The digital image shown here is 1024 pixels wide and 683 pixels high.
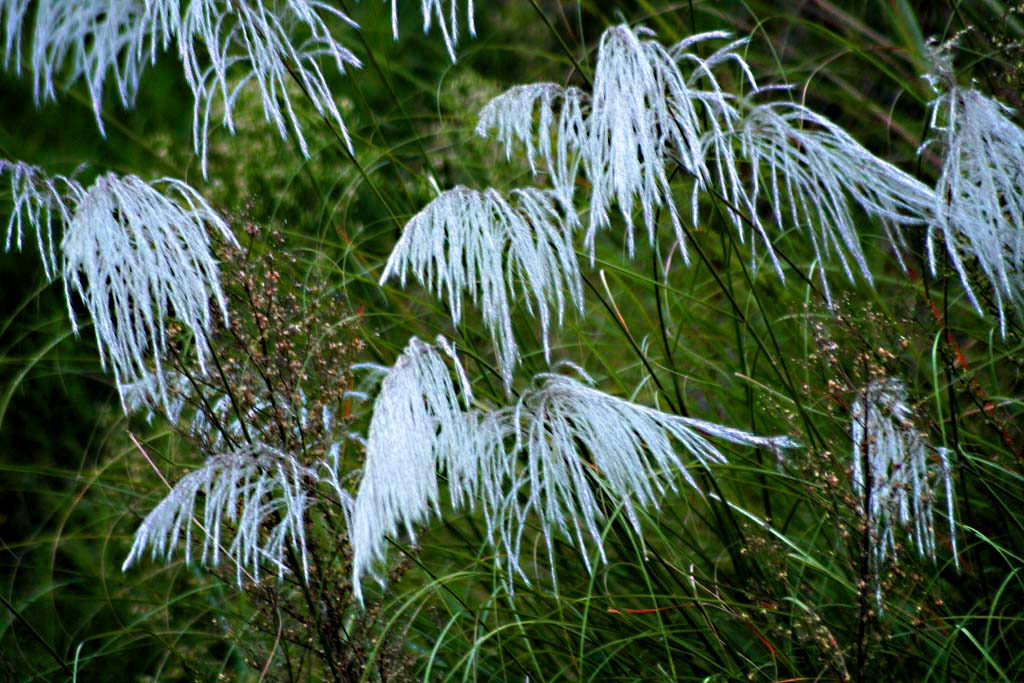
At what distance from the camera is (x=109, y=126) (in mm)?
3291

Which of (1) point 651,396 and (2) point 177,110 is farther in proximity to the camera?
(2) point 177,110

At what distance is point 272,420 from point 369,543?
431 mm

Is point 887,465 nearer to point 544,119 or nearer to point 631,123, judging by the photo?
point 631,123

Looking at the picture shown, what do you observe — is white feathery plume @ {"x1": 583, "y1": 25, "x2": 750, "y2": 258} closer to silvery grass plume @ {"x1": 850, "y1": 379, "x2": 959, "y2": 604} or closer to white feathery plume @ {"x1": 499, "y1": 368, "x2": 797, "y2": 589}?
white feathery plume @ {"x1": 499, "y1": 368, "x2": 797, "y2": 589}

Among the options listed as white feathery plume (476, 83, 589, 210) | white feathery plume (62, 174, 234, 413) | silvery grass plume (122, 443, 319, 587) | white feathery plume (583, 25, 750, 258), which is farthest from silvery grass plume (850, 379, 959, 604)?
white feathery plume (62, 174, 234, 413)

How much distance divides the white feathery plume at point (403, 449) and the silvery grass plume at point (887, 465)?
50 cm

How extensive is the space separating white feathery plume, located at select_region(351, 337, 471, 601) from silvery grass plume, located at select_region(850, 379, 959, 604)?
19.7 inches

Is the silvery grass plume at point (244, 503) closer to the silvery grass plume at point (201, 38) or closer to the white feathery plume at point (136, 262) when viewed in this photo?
the white feathery plume at point (136, 262)

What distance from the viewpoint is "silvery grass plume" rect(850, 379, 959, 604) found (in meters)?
1.24

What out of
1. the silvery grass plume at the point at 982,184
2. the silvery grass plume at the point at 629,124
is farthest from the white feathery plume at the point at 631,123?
the silvery grass plume at the point at 982,184

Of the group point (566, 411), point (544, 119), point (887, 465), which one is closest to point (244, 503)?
point (566, 411)

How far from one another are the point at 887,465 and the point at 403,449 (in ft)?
2.09

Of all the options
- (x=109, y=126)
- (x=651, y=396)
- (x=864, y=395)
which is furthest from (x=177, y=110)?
(x=864, y=395)

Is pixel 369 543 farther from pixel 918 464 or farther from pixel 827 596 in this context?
pixel 827 596
